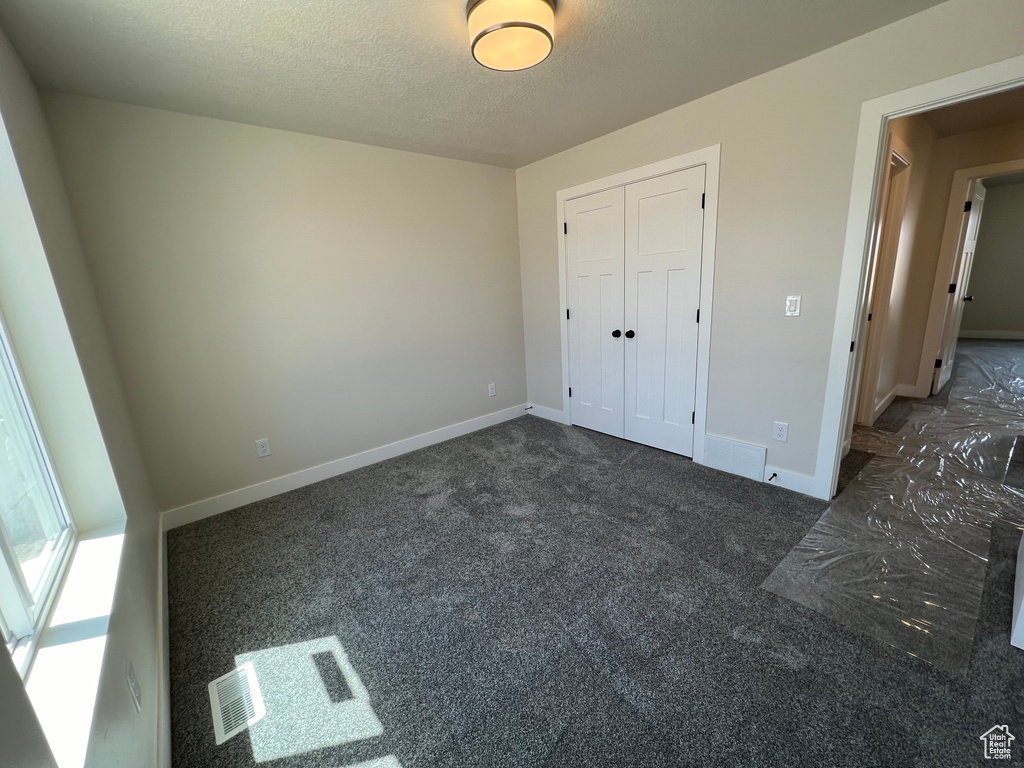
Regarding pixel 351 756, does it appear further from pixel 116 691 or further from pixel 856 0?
pixel 856 0

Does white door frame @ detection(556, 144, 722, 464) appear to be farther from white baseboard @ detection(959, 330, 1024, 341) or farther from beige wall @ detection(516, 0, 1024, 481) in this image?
white baseboard @ detection(959, 330, 1024, 341)

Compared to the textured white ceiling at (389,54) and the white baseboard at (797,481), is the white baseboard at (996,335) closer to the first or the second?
the white baseboard at (797,481)

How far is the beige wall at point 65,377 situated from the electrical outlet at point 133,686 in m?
0.03

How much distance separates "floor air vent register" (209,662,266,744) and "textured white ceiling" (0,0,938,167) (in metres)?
2.45

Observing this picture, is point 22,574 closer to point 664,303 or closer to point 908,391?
point 664,303

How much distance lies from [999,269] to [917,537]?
26.1ft

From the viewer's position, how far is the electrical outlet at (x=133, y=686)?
43.3 inches

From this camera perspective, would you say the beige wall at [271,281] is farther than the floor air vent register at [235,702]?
Yes

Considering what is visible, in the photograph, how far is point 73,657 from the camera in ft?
3.04

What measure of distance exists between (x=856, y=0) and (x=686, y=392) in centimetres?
210

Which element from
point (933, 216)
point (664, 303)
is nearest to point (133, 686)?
point (664, 303)

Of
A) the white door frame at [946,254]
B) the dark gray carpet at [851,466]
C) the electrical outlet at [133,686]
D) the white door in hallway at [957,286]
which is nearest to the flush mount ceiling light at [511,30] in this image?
the electrical outlet at [133,686]

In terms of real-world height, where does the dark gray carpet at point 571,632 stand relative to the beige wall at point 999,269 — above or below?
below

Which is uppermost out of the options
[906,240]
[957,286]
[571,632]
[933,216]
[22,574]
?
[933,216]
